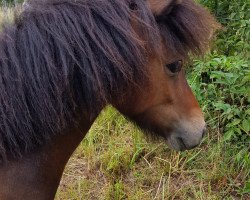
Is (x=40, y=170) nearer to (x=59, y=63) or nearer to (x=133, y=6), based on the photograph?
(x=59, y=63)

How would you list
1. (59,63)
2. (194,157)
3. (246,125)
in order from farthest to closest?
(194,157) → (246,125) → (59,63)

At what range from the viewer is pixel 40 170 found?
64.0 inches

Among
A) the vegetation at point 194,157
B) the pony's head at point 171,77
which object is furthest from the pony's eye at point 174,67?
the vegetation at point 194,157

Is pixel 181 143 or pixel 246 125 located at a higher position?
pixel 181 143

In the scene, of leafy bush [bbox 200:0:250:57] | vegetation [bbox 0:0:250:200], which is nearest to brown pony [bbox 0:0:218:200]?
vegetation [bbox 0:0:250:200]

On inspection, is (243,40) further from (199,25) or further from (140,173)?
(199,25)

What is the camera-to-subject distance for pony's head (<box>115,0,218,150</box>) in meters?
1.66

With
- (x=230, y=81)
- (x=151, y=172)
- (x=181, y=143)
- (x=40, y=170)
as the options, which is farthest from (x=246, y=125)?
(x=40, y=170)

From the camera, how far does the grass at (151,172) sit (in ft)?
9.32

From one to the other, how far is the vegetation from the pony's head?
0.93 m

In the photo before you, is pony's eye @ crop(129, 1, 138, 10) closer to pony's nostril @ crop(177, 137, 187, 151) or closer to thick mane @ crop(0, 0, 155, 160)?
thick mane @ crop(0, 0, 155, 160)

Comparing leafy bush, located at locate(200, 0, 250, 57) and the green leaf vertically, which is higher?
leafy bush, located at locate(200, 0, 250, 57)

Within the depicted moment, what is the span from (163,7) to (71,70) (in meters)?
0.44

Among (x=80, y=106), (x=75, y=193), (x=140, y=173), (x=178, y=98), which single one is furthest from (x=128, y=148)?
(x=80, y=106)
